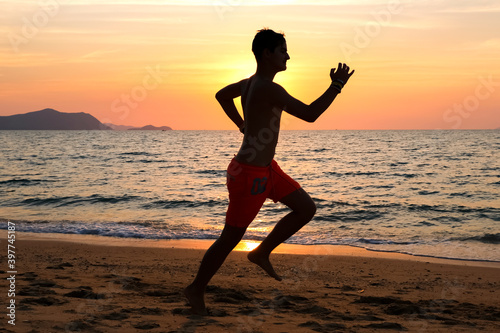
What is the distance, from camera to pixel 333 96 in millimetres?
3770

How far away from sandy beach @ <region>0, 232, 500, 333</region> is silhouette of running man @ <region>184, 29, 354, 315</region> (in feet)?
2.08

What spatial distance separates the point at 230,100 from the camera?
4.64 meters

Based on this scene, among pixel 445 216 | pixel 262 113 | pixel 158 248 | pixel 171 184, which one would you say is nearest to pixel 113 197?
pixel 171 184

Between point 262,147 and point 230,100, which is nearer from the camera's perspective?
point 262,147

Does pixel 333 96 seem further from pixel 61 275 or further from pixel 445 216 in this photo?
pixel 445 216

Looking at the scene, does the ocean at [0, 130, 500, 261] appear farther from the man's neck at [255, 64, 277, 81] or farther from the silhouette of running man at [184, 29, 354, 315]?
the man's neck at [255, 64, 277, 81]

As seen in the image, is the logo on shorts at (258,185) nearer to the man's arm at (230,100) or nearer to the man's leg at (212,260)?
the man's leg at (212,260)

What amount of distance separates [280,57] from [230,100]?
0.78m

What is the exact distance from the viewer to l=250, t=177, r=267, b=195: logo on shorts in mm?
A: 4090

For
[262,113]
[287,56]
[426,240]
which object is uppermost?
[287,56]

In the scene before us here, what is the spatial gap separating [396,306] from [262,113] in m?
2.47

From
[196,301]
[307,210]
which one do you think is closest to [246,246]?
[196,301]

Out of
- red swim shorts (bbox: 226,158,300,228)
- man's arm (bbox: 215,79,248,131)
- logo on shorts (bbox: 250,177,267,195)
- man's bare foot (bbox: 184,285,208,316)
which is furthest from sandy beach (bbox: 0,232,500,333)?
man's arm (bbox: 215,79,248,131)

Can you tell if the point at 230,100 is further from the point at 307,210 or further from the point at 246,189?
the point at 307,210
